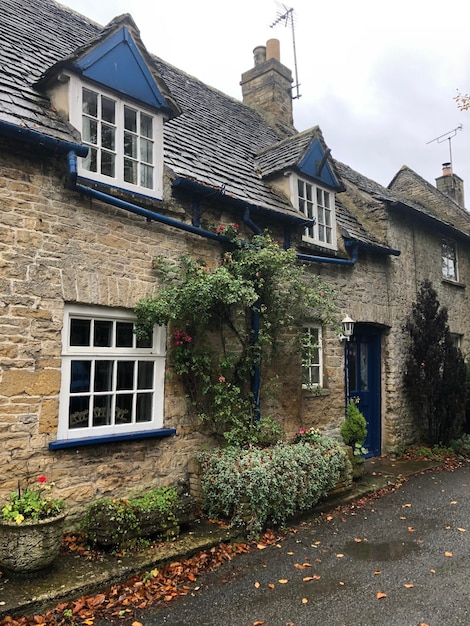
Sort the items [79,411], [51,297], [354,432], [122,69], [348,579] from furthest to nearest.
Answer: [354,432], [122,69], [79,411], [51,297], [348,579]

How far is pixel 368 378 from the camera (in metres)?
10.8

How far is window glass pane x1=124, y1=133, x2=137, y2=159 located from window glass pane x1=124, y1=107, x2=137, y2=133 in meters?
0.11

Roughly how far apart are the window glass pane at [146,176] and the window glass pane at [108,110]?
712 millimetres

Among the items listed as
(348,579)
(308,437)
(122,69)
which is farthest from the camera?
(308,437)

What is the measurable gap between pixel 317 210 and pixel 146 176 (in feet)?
13.6

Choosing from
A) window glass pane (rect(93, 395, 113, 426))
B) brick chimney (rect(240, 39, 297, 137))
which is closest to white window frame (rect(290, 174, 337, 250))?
brick chimney (rect(240, 39, 297, 137))

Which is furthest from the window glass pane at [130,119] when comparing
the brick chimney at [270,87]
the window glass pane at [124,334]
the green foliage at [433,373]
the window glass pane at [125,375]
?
the brick chimney at [270,87]

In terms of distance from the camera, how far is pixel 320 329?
9.34m

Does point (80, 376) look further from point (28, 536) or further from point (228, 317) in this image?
point (228, 317)

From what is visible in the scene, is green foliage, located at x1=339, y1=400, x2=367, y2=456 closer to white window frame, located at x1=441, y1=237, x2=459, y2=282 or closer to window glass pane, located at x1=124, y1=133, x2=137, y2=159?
window glass pane, located at x1=124, y1=133, x2=137, y2=159

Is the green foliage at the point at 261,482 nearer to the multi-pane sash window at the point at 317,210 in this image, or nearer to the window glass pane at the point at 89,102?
the multi-pane sash window at the point at 317,210

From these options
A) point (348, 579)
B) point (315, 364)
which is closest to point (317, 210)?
point (315, 364)

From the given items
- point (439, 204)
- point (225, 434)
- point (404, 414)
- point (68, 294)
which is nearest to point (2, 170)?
point (68, 294)

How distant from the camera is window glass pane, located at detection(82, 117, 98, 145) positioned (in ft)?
20.4
